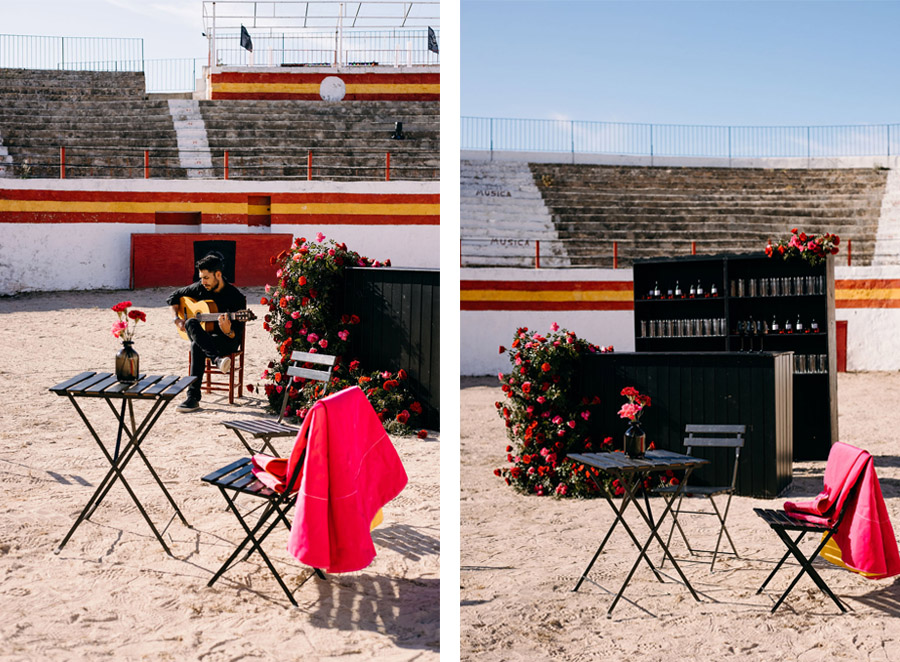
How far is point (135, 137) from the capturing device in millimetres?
17094

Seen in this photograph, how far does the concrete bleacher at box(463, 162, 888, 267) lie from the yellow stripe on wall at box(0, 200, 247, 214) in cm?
412

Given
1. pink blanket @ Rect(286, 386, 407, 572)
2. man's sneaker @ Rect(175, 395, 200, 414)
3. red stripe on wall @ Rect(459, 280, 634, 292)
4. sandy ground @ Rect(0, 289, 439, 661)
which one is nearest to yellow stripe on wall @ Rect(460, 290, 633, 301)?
red stripe on wall @ Rect(459, 280, 634, 292)

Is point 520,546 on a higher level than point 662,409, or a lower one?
lower

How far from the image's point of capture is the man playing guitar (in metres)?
7.46

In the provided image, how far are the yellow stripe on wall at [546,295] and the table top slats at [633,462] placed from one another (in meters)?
9.60

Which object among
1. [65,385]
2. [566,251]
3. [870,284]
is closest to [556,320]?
[566,251]

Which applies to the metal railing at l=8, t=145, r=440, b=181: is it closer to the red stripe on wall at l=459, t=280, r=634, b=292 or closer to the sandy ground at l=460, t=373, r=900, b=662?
the red stripe on wall at l=459, t=280, r=634, b=292

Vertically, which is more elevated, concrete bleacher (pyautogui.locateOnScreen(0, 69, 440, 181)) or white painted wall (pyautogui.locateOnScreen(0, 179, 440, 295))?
concrete bleacher (pyautogui.locateOnScreen(0, 69, 440, 181))

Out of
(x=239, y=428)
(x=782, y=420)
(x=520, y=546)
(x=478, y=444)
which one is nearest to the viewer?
(x=239, y=428)

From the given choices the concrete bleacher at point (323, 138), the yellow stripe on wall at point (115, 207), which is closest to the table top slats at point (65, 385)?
the yellow stripe on wall at point (115, 207)

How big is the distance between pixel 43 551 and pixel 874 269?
13.0 meters

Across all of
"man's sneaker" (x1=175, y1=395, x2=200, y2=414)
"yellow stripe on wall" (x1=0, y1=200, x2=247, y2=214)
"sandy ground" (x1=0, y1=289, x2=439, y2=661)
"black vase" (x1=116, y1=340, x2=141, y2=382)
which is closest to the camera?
"sandy ground" (x1=0, y1=289, x2=439, y2=661)

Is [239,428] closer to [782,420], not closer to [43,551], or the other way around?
[43,551]

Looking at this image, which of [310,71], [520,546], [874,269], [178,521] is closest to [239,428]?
[178,521]
